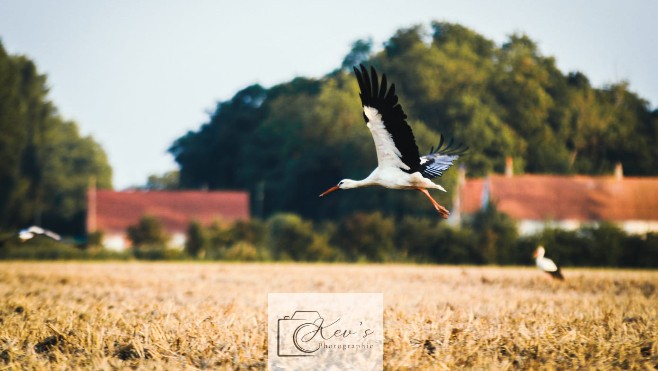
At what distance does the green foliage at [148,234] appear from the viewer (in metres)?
40.6

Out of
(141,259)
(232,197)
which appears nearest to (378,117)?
(141,259)

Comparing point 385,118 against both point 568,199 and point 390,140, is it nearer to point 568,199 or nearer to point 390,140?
point 390,140

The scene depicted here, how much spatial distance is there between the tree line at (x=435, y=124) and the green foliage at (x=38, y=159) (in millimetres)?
9437

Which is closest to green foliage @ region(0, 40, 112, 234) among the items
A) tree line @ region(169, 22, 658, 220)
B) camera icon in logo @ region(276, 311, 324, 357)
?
tree line @ region(169, 22, 658, 220)

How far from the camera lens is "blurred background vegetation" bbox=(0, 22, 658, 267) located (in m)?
49.0

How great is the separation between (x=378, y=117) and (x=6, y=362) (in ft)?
14.0

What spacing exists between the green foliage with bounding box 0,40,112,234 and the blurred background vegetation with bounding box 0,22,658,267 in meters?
0.09

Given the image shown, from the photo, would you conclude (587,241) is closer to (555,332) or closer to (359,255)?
(359,255)

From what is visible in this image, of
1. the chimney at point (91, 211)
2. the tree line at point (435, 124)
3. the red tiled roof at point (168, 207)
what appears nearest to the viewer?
the tree line at point (435, 124)

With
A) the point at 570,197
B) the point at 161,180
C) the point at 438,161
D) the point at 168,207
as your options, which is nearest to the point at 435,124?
the point at 570,197

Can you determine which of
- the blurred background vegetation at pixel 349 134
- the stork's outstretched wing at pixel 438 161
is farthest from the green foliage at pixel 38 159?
the stork's outstretched wing at pixel 438 161

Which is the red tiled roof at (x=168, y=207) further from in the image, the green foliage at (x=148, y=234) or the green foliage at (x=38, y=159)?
the green foliage at (x=148, y=234)

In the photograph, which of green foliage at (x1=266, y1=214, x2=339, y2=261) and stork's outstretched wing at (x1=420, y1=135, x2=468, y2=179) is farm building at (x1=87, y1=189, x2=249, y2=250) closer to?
green foliage at (x1=266, y1=214, x2=339, y2=261)

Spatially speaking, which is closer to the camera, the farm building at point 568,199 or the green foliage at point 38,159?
the farm building at point 568,199
